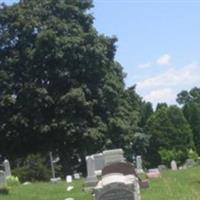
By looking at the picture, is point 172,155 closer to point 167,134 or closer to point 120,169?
point 167,134

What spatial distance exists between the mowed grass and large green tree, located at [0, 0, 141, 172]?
45.8 feet

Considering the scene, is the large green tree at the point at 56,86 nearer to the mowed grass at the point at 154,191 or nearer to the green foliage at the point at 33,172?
the green foliage at the point at 33,172

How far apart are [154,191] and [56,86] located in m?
21.7

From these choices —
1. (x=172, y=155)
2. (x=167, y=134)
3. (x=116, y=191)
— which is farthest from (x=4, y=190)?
(x=167, y=134)

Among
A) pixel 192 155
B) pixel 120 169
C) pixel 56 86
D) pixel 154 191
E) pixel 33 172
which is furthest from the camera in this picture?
pixel 192 155

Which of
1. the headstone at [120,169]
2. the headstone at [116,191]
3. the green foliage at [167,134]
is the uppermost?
the green foliage at [167,134]

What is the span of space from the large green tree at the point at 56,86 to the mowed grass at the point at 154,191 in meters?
14.0

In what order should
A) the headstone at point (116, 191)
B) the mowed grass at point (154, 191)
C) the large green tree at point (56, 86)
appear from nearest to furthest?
the headstone at point (116, 191) < the mowed grass at point (154, 191) < the large green tree at point (56, 86)

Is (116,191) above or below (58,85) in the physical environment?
below

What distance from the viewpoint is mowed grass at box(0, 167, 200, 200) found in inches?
778

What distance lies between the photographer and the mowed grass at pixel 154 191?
778 inches

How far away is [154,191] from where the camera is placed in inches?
848

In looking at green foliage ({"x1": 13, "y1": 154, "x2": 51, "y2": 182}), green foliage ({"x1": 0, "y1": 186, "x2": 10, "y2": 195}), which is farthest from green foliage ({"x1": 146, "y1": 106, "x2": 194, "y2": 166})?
green foliage ({"x1": 0, "y1": 186, "x2": 10, "y2": 195})

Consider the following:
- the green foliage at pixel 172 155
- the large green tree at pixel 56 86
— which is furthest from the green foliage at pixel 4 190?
the green foliage at pixel 172 155
